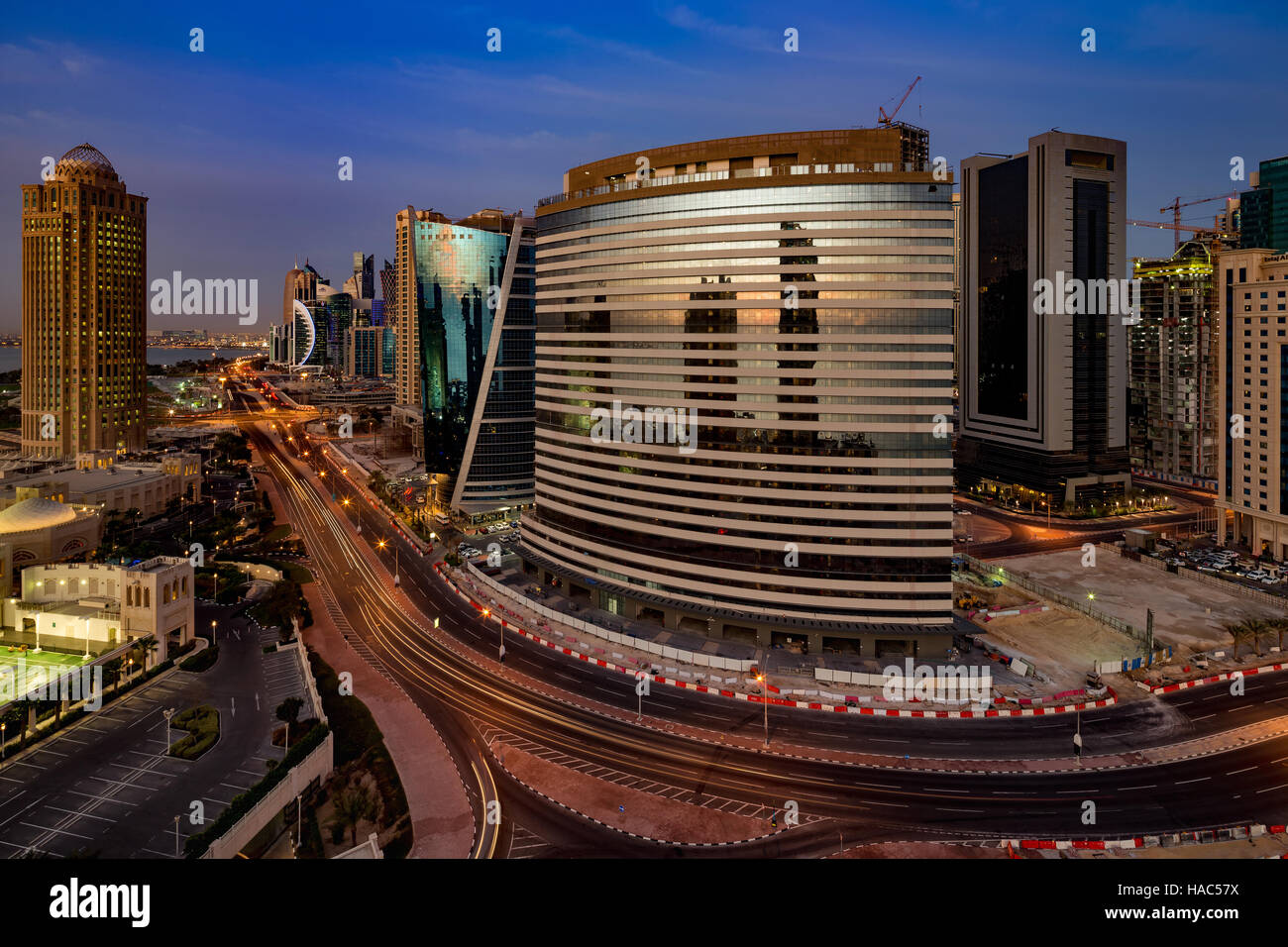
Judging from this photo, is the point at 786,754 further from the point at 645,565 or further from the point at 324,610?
the point at 324,610

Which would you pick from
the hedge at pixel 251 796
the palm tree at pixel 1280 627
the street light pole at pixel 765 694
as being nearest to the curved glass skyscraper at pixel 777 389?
the street light pole at pixel 765 694

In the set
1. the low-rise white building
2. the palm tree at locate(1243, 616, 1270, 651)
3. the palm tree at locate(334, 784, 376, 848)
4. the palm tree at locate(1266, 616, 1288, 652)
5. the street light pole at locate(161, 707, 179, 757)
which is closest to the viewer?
the palm tree at locate(334, 784, 376, 848)

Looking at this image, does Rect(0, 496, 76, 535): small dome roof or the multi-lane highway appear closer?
the multi-lane highway

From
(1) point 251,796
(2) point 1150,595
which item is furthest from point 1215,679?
(1) point 251,796

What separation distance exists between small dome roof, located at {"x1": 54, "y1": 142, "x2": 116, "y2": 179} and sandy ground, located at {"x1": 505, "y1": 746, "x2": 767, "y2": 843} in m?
170

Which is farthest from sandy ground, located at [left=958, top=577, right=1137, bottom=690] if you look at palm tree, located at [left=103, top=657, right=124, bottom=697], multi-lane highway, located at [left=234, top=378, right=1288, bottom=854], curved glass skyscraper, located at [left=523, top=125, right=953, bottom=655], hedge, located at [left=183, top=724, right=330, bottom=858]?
palm tree, located at [left=103, top=657, right=124, bottom=697]

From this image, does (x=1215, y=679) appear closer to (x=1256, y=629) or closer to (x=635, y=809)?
(x=1256, y=629)

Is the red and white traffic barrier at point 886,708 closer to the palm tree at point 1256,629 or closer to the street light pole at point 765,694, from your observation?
the street light pole at point 765,694

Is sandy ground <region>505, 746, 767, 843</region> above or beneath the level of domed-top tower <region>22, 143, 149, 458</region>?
beneath

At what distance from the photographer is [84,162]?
154 meters

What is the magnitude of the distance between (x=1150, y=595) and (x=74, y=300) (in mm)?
195329

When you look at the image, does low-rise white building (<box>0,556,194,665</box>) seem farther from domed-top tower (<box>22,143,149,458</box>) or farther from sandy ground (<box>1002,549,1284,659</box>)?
domed-top tower (<box>22,143,149,458</box>)

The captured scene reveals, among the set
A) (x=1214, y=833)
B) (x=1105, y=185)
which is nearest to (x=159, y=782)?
(x=1214, y=833)

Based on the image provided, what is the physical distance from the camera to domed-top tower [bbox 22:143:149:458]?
15038 centimetres
